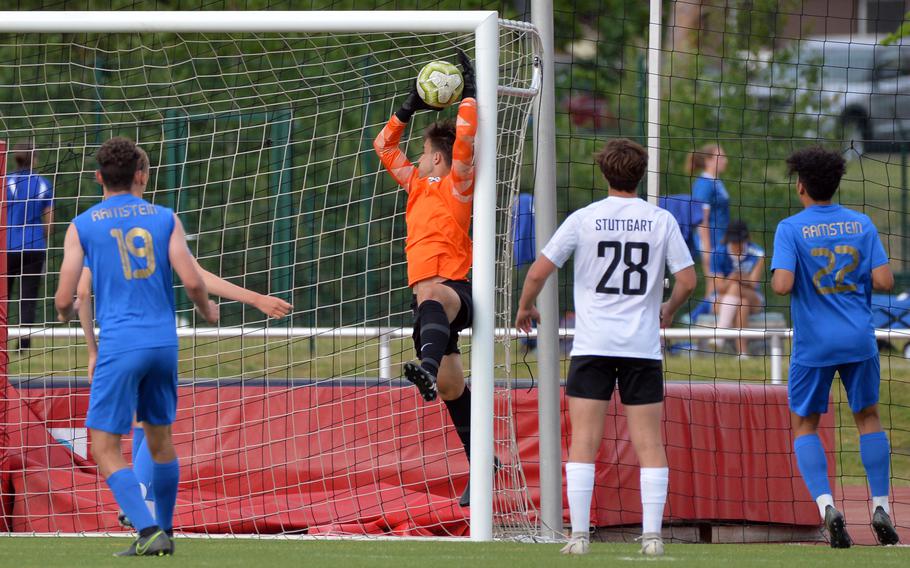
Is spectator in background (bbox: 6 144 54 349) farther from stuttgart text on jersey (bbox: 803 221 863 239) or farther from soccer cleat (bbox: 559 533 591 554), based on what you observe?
stuttgart text on jersey (bbox: 803 221 863 239)

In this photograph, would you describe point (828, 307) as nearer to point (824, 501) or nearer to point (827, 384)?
point (827, 384)

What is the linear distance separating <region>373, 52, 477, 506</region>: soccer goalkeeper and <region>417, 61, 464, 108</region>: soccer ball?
6 centimetres

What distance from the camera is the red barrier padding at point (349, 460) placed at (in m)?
8.60

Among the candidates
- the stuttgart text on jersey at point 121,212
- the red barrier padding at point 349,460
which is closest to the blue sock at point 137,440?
the red barrier padding at point 349,460

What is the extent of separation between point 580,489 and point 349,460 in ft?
9.01

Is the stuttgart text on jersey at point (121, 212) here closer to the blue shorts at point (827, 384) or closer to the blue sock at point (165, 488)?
the blue sock at point (165, 488)

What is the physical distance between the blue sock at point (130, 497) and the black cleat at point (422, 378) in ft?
5.45

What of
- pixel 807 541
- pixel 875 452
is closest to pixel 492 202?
pixel 875 452

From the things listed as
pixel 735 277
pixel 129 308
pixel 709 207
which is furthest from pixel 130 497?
pixel 735 277

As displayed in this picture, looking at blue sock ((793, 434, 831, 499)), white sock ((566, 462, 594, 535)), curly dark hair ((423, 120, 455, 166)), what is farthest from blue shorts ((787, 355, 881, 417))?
curly dark hair ((423, 120, 455, 166))

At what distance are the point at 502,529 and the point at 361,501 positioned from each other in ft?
3.52

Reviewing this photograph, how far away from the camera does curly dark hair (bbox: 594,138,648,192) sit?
6375 millimetres

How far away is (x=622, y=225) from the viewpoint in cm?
634

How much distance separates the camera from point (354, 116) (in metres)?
12.2
